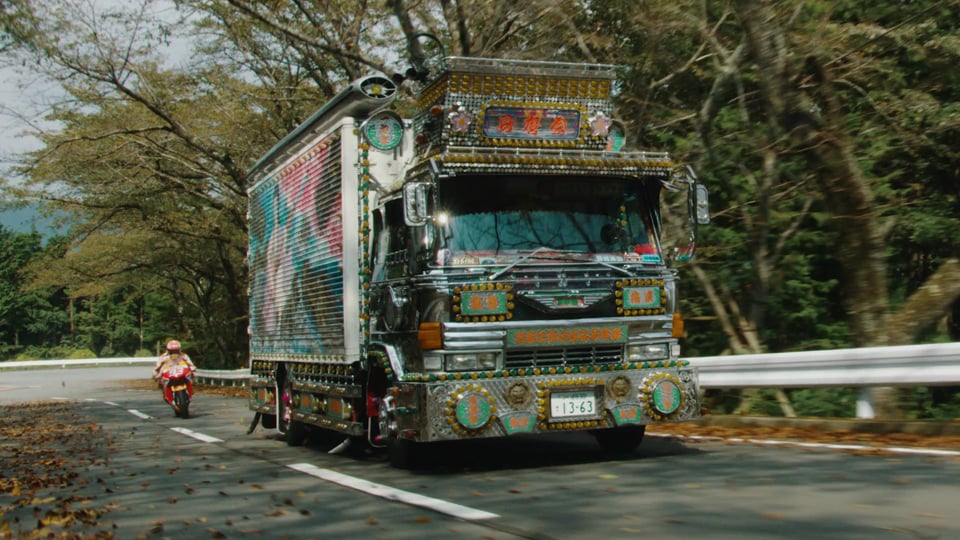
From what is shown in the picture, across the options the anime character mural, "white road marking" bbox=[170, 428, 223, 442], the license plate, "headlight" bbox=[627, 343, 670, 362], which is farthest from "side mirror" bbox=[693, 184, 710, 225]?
"white road marking" bbox=[170, 428, 223, 442]

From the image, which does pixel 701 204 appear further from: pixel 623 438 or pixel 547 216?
pixel 623 438

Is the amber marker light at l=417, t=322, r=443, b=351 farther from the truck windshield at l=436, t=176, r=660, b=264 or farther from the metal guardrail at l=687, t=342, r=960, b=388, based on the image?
the metal guardrail at l=687, t=342, r=960, b=388

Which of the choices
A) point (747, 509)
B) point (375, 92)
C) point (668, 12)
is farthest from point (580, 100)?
point (668, 12)

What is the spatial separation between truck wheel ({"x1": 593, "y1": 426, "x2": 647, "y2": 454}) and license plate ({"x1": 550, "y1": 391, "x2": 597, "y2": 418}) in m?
1.16

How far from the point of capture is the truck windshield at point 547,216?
352 inches

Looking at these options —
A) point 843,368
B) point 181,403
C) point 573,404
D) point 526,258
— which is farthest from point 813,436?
point 181,403

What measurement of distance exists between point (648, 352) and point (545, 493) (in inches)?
89.4

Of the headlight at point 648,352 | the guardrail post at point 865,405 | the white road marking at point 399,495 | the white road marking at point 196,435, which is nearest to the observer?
the white road marking at point 399,495

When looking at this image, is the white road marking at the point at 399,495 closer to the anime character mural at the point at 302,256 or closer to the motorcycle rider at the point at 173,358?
the anime character mural at the point at 302,256

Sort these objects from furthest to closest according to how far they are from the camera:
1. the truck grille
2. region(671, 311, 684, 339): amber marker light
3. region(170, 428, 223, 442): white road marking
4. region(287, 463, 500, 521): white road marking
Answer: region(170, 428, 223, 442): white road marking
region(671, 311, 684, 339): amber marker light
the truck grille
region(287, 463, 500, 521): white road marking

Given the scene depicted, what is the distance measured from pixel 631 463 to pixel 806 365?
9.95ft

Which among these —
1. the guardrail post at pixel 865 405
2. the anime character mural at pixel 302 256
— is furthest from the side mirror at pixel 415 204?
the guardrail post at pixel 865 405

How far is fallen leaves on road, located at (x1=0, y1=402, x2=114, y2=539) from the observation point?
7344mm

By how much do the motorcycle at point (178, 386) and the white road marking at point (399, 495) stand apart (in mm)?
10547
